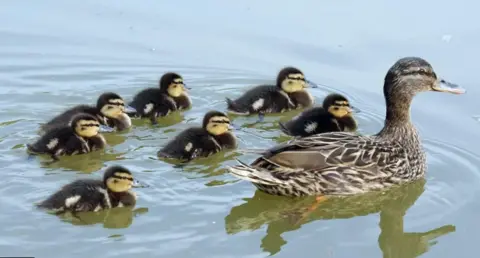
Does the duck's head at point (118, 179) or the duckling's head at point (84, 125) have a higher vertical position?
the duckling's head at point (84, 125)

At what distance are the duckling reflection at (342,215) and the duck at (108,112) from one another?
143cm

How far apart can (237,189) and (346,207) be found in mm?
646

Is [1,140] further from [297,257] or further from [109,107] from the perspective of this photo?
[297,257]

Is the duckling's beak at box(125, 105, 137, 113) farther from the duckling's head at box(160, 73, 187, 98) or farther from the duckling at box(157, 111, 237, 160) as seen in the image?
the duckling at box(157, 111, 237, 160)

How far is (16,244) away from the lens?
5227mm

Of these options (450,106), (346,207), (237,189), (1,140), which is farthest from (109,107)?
(450,106)

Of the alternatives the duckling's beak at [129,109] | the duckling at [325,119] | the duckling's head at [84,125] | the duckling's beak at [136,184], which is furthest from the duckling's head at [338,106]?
the duckling's beak at [136,184]

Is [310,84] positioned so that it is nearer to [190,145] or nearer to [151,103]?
[151,103]

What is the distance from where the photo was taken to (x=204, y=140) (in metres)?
6.67

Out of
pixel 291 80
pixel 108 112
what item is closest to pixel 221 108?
pixel 291 80

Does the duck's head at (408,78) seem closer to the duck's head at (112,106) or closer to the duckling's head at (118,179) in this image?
the duckling's head at (118,179)

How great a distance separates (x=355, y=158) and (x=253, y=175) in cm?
67

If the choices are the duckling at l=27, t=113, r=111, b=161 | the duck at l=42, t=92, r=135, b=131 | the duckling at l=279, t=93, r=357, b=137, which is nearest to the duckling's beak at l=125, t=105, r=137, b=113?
the duck at l=42, t=92, r=135, b=131

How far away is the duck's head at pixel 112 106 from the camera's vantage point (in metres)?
7.08
